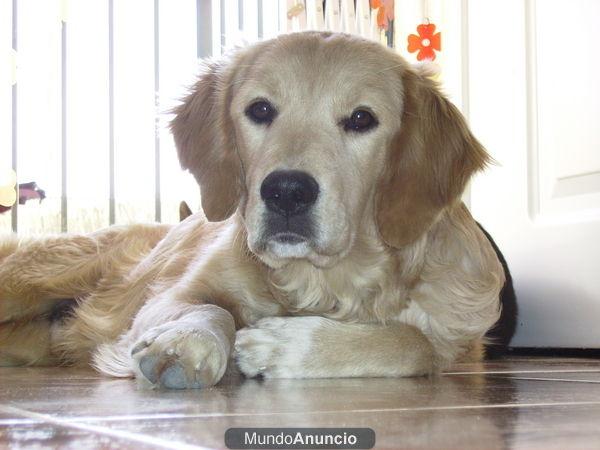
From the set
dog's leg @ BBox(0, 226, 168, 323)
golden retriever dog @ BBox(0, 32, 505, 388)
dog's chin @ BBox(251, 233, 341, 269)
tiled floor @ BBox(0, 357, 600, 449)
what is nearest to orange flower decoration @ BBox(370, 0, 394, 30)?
dog's leg @ BBox(0, 226, 168, 323)

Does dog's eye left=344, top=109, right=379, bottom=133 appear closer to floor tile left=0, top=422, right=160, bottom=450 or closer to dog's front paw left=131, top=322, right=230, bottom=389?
dog's front paw left=131, top=322, right=230, bottom=389

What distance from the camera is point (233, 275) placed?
212 cm

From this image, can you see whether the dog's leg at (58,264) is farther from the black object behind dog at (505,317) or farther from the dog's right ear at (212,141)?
the black object behind dog at (505,317)

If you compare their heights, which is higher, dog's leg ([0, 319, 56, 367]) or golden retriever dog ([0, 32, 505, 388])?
golden retriever dog ([0, 32, 505, 388])

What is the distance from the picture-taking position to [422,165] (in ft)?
6.86

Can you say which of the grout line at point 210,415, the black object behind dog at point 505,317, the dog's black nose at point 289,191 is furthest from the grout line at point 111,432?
the black object behind dog at point 505,317

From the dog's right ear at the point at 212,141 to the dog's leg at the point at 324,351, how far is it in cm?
46

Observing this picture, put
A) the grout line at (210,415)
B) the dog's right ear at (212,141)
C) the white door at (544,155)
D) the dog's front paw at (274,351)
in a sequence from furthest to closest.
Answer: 1. the white door at (544,155)
2. the dog's right ear at (212,141)
3. the dog's front paw at (274,351)
4. the grout line at (210,415)

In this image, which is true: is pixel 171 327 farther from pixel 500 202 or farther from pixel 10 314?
pixel 500 202

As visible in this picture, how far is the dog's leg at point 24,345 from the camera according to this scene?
2588 millimetres

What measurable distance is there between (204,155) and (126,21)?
3.41 metres

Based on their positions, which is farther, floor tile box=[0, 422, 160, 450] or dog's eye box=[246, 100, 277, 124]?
dog's eye box=[246, 100, 277, 124]

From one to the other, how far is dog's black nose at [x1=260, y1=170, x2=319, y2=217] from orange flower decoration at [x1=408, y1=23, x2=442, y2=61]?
233 cm

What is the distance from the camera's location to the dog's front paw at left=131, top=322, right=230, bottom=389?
1.53 m
